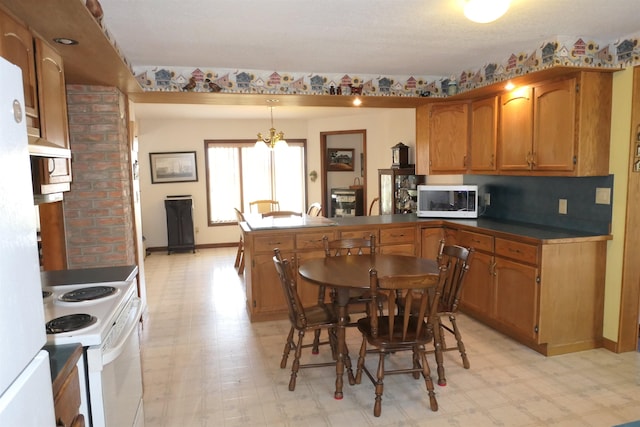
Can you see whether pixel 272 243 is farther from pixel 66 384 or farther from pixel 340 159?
pixel 340 159

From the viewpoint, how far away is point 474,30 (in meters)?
2.92

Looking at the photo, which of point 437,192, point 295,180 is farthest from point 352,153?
point 437,192

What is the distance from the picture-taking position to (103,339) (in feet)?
5.37

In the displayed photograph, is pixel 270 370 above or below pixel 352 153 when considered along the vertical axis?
below

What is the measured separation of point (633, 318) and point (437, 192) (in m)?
1.99

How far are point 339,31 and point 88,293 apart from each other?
7.11ft

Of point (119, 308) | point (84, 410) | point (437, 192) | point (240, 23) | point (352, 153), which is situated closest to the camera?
point (84, 410)

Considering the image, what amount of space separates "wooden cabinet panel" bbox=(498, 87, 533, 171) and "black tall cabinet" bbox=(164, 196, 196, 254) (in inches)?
210

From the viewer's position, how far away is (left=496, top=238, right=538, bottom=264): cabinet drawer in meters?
3.23

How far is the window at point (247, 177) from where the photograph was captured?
313 inches

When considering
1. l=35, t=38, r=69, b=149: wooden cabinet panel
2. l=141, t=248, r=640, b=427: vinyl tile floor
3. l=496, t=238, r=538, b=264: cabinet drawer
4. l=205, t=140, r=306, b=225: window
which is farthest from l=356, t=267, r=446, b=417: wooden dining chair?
l=205, t=140, r=306, b=225: window

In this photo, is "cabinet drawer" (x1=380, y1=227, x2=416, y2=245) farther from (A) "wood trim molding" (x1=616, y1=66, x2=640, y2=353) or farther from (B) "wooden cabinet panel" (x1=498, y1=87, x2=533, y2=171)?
(A) "wood trim molding" (x1=616, y1=66, x2=640, y2=353)

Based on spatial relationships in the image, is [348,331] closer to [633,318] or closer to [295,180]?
[633,318]

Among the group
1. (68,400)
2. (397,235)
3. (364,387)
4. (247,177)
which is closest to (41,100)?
(68,400)
